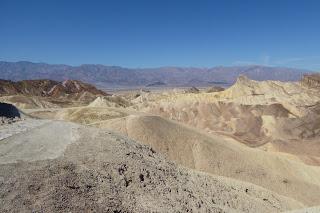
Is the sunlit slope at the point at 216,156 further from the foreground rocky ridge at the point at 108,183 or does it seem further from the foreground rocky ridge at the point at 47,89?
the foreground rocky ridge at the point at 47,89

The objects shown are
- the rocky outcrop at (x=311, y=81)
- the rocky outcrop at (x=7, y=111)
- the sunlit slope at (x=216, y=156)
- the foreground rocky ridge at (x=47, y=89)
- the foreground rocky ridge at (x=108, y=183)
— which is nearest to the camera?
the foreground rocky ridge at (x=108, y=183)

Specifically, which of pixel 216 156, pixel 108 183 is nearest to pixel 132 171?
pixel 108 183

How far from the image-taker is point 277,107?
5069cm

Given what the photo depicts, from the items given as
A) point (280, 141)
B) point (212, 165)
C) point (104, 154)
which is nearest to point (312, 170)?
point (212, 165)

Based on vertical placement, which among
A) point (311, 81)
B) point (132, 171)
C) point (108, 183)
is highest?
point (108, 183)

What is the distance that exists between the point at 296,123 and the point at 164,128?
28271 millimetres

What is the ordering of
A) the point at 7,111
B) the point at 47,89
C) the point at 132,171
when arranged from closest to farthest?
the point at 132,171, the point at 7,111, the point at 47,89

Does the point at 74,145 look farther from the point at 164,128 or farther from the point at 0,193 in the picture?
the point at 164,128

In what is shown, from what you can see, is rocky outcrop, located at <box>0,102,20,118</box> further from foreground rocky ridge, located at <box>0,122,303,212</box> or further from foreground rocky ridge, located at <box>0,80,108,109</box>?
foreground rocky ridge, located at <box>0,80,108,109</box>

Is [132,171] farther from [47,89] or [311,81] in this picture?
[47,89]

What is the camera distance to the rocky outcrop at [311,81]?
6062 centimetres

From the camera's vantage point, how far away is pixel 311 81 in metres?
61.3

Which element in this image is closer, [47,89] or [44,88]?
[44,88]

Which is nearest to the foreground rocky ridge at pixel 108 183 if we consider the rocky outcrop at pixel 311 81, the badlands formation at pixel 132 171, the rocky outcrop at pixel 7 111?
the badlands formation at pixel 132 171
